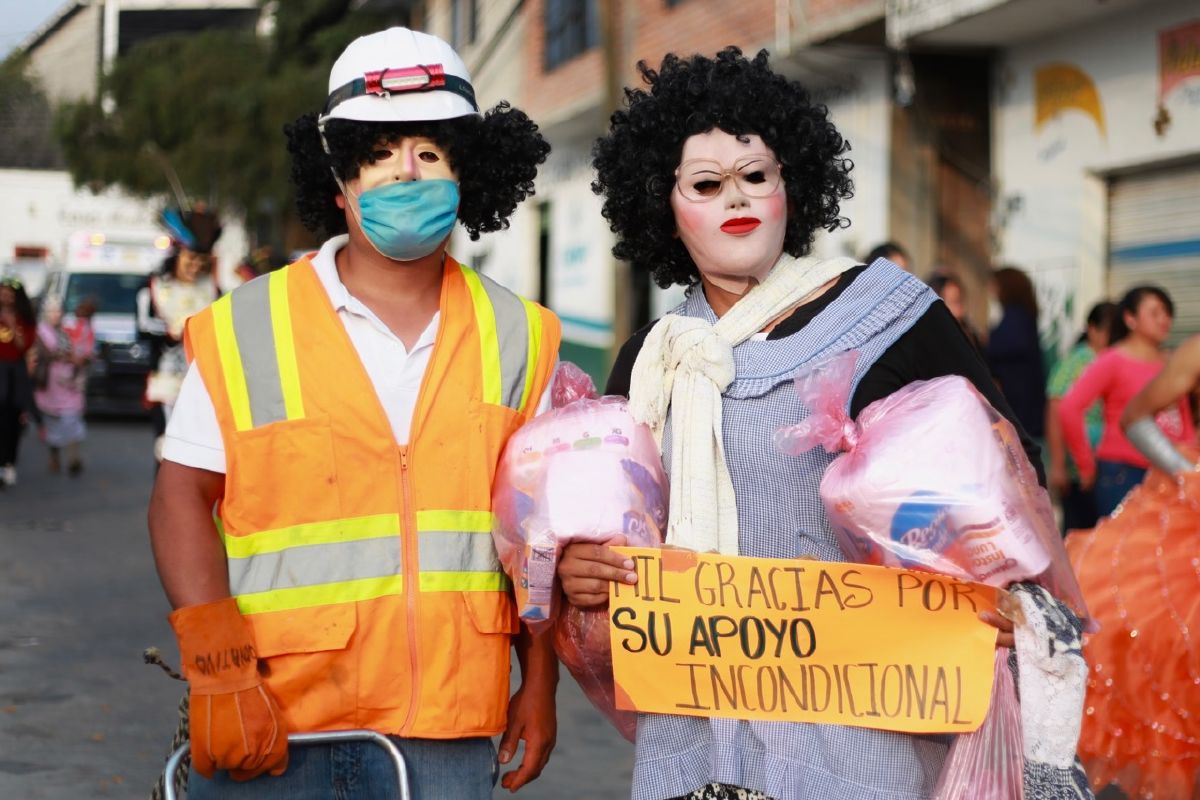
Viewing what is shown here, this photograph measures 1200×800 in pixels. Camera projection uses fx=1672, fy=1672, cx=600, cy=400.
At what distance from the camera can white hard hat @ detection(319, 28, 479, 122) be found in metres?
3.13

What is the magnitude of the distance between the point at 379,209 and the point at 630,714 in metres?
1.07

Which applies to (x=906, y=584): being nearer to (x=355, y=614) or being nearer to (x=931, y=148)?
(x=355, y=614)

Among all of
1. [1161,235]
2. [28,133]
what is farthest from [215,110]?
[28,133]

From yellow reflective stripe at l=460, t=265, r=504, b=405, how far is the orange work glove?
2.06 feet

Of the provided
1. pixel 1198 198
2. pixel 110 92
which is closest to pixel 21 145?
pixel 110 92

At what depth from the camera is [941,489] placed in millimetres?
2688

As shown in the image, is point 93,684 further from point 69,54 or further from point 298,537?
point 69,54

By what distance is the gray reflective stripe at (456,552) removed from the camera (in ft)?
9.85

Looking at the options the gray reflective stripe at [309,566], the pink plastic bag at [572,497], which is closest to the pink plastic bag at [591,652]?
the pink plastic bag at [572,497]

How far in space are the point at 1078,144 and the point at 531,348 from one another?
35.1 feet

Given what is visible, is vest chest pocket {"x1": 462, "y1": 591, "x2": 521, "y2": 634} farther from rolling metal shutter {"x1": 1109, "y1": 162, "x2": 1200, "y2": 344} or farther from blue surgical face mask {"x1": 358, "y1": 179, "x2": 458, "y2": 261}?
rolling metal shutter {"x1": 1109, "y1": 162, "x2": 1200, "y2": 344}

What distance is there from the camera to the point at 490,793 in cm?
311

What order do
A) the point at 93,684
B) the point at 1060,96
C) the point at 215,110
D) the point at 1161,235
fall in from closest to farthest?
the point at 93,684
the point at 1161,235
the point at 1060,96
the point at 215,110

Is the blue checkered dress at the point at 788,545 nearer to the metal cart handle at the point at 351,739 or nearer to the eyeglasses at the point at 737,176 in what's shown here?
the eyeglasses at the point at 737,176
